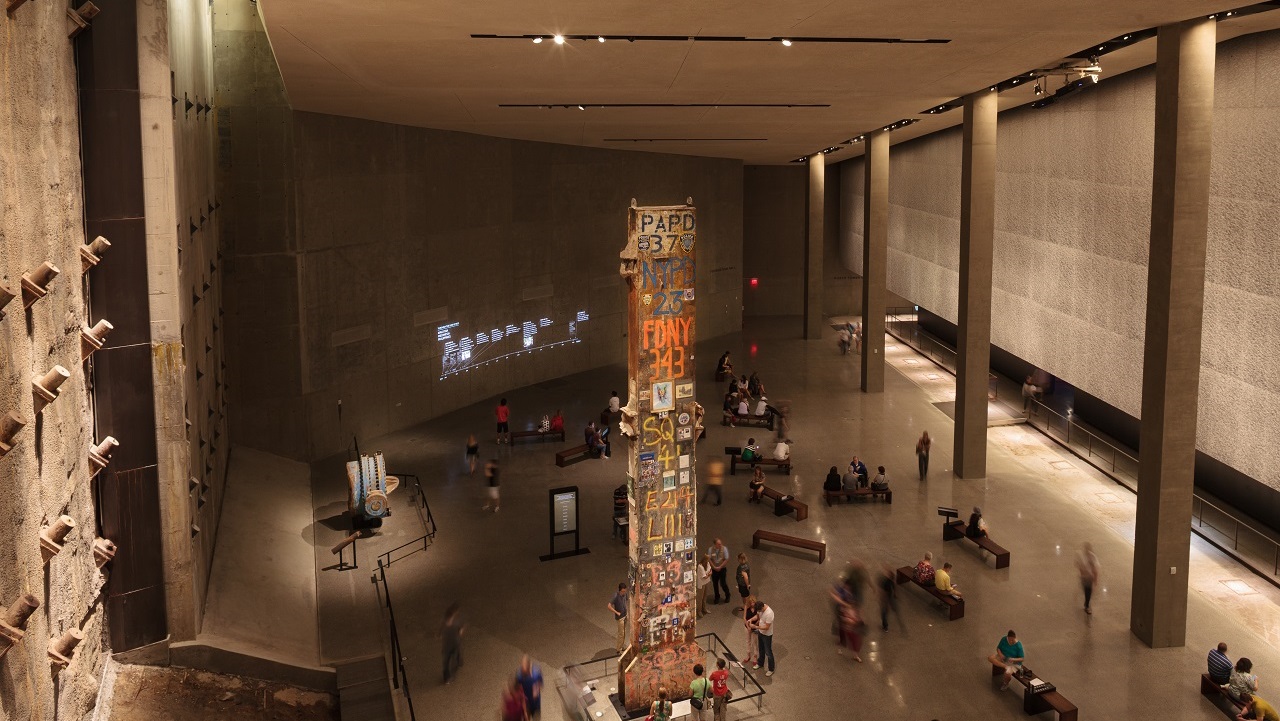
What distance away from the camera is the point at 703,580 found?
15.8 metres

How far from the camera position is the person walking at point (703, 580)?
15844mm

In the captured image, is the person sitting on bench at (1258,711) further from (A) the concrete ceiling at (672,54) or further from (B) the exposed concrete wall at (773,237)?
(B) the exposed concrete wall at (773,237)

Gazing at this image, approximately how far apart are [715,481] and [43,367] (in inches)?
572

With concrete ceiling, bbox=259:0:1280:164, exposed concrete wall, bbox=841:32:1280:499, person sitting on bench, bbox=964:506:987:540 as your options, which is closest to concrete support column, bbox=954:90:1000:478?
concrete ceiling, bbox=259:0:1280:164

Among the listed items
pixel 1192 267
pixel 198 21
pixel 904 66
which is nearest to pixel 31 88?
pixel 198 21

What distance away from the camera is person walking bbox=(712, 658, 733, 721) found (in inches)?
500

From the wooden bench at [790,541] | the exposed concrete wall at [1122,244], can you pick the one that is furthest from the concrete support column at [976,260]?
the wooden bench at [790,541]

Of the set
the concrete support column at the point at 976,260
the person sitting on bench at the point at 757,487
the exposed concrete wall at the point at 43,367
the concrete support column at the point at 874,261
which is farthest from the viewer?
the concrete support column at the point at 874,261

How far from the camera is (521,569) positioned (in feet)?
56.8

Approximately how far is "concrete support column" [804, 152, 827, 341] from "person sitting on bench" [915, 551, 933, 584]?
23354 mm

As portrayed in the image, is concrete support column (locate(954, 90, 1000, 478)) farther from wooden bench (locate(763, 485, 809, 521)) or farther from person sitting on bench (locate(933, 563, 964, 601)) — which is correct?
person sitting on bench (locate(933, 563, 964, 601))

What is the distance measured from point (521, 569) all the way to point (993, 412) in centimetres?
1468

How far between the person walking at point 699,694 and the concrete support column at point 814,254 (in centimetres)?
2715

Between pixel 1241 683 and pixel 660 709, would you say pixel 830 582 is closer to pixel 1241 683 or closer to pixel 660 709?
pixel 660 709
